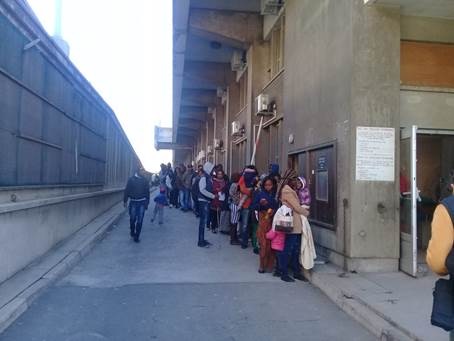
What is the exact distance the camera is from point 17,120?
7168 mm

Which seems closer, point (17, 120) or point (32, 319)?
point (32, 319)

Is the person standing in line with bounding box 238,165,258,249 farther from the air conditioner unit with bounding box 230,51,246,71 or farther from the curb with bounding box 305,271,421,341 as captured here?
the air conditioner unit with bounding box 230,51,246,71

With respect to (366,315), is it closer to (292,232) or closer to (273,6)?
(292,232)

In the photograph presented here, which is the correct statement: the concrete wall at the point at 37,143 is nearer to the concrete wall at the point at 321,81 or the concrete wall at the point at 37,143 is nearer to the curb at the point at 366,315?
the curb at the point at 366,315

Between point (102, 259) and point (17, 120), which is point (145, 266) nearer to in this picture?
point (102, 259)

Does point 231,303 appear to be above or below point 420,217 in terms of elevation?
below

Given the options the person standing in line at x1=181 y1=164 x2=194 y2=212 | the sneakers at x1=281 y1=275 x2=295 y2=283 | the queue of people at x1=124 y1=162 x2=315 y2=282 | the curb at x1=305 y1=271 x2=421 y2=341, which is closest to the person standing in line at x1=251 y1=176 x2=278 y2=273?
the queue of people at x1=124 y1=162 x2=315 y2=282

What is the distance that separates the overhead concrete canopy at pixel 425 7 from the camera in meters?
7.51

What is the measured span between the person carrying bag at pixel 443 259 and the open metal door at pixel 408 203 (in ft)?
14.5

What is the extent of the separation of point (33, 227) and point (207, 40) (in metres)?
12.3

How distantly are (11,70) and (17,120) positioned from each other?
732 millimetres

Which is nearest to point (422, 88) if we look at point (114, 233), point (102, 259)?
point (102, 259)

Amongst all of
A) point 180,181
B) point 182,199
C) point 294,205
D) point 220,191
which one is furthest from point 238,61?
point 294,205

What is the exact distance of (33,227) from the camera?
7656 millimetres
